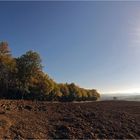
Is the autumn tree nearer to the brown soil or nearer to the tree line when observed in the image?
the tree line

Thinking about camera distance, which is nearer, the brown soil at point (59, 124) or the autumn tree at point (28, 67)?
the brown soil at point (59, 124)

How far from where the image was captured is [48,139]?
2444cm

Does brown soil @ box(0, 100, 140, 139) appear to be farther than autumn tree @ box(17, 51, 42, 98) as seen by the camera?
No

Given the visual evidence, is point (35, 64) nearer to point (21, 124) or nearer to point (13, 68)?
point (13, 68)

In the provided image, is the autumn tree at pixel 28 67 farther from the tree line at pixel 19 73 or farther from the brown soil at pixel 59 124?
the brown soil at pixel 59 124

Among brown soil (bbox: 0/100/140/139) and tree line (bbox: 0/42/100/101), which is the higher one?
tree line (bbox: 0/42/100/101)

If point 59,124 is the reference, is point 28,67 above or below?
above

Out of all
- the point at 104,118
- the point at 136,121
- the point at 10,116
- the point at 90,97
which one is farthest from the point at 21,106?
the point at 90,97

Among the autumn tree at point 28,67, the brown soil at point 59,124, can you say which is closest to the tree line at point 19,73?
the autumn tree at point 28,67

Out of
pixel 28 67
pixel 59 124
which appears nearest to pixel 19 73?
pixel 28 67

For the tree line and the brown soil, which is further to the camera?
the tree line

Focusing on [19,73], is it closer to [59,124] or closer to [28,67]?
[28,67]

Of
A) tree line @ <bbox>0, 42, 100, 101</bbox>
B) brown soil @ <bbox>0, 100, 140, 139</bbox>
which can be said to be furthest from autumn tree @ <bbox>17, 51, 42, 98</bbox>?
brown soil @ <bbox>0, 100, 140, 139</bbox>

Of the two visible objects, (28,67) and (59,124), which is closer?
(59,124)
